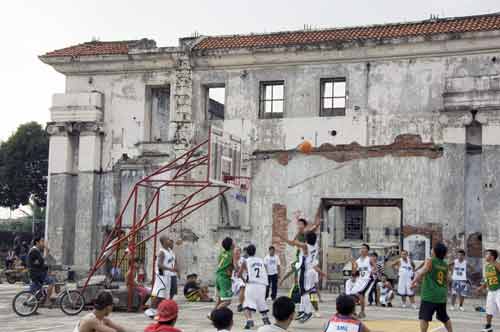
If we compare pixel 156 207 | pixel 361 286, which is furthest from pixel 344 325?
pixel 156 207

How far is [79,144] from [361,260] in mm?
15916

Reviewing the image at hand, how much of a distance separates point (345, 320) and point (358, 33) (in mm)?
21464

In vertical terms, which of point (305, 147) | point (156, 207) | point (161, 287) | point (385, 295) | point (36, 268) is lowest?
point (385, 295)

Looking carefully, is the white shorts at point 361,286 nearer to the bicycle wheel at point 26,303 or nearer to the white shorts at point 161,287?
the white shorts at point 161,287

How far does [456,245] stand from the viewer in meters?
26.7

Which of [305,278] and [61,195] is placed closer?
[305,278]

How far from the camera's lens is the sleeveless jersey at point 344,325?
30.1ft

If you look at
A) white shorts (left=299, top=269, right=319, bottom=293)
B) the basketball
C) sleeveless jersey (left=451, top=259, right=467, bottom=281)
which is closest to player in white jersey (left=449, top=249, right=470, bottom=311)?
sleeveless jersey (left=451, top=259, right=467, bottom=281)

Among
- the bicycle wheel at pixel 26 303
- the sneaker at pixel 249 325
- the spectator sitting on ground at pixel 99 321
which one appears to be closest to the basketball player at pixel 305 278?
the sneaker at pixel 249 325

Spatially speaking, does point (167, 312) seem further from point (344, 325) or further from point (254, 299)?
point (254, 299)

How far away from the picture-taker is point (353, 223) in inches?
1827

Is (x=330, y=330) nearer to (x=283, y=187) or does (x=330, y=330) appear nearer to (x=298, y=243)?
(x=298, y=243)

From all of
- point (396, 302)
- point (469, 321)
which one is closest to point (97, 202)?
point (396, 302)

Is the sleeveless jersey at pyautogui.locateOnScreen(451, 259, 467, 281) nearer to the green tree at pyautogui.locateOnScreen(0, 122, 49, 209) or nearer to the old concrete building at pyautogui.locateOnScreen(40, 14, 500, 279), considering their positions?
the old concrete building at pyautogui.locateOnScreen(40, 14, 500, 279)
